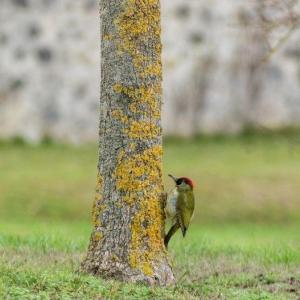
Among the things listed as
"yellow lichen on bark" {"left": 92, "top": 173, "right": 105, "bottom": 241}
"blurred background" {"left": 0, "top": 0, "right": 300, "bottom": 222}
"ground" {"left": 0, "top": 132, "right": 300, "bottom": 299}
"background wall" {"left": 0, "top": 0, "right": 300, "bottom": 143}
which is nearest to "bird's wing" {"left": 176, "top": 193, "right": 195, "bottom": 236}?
"ground" {"left": 0, "top": 132, "right": 300, "bottom": 299}

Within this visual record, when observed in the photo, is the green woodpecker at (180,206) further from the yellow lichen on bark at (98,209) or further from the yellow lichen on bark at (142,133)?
the yellow lichen on bark at (98,209)

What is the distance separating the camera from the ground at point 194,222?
32.1 ft

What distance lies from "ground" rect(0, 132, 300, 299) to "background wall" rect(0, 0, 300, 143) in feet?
1.89

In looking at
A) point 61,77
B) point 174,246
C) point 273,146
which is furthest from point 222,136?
point 174,246

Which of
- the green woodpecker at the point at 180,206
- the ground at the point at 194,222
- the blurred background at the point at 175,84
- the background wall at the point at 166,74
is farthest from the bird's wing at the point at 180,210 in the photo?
the background wall at the point at 166,74

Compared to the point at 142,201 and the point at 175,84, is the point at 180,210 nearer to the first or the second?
the point at 142,201

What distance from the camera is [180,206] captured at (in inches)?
411

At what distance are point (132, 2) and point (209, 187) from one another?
13.0 m

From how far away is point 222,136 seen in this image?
2870 cm

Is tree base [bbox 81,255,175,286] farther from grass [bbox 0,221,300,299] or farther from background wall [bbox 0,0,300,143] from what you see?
background wall [bbox 0,0,300,143]

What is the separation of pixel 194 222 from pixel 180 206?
11952 millimetres

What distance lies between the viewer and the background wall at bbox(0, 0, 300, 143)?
28.2 m

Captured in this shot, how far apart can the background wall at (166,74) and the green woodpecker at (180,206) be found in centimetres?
1761

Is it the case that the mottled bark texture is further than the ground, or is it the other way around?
the mottled bark texture
